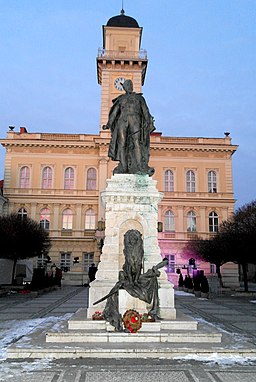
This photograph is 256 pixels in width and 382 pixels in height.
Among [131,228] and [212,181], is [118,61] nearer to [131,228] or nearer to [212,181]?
[212,181]

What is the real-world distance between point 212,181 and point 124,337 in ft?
131

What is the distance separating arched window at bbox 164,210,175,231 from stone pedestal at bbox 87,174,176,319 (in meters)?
34.4

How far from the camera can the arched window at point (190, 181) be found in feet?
150

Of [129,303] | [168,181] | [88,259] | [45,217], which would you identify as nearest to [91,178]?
[45,217]

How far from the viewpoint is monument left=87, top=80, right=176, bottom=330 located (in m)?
8.38

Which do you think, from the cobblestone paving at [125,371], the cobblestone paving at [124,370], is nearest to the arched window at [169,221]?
the cobblestone paving at [124,370]

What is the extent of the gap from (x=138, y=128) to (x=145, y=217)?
255 cm

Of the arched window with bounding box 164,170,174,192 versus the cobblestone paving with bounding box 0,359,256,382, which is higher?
the arched window with bounding box 164,170,174,192

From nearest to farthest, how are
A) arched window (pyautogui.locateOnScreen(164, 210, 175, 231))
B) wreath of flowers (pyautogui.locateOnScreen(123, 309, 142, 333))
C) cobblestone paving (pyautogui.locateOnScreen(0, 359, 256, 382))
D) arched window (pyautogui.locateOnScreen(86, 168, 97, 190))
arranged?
1. cobblestone paving (pyautogui.locateOnScreen(0, 359, 256, 382))
2. wreath of flowers (pyautogui.locateOnScreen(123, 309, 142, 333))
3. arched window (pyautogui.locateOnScreen(164, 210, 175, 231))
4. arched window (pyautogui.locateOnScreen(86, 168, 97, 190))

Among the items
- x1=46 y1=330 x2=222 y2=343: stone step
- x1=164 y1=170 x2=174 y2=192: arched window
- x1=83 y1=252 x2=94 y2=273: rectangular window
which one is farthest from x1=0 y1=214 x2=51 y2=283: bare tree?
x1=46 y1=330 x2=222 y2=343: stone step

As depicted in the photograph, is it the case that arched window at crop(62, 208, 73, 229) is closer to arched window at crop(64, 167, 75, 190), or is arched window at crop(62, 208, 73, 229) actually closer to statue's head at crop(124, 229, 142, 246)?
arched window at crop(64, 167, 75, 190)

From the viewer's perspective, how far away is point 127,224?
31.6 ft

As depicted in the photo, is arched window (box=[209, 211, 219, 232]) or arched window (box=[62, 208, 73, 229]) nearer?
arched window (box=[62, 208, 73, 229])

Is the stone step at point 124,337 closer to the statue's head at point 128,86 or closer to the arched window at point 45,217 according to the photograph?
the statue's head at point 128,86
